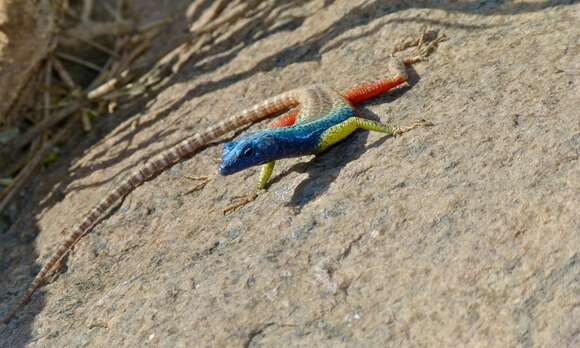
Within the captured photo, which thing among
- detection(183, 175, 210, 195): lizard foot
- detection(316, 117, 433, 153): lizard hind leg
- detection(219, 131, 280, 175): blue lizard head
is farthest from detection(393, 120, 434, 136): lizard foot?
detection(183, 175, 210, 195): lizard foot

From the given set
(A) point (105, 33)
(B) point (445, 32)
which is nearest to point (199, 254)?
(B) point (445, 32)

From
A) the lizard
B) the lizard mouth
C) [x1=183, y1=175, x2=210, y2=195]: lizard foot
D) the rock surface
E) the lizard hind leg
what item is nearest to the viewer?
the rock surface

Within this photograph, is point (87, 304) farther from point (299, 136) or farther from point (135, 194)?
point (299, 136)

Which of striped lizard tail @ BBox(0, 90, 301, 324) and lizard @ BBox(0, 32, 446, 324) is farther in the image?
striped lizard tail @ BBox(0, 90, 301, 324)

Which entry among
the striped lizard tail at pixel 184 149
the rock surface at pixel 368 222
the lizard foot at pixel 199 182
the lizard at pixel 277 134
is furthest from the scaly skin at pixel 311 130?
the lizard foot at pixel 199 182

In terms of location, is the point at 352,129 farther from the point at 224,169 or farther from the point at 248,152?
the point at 224,169

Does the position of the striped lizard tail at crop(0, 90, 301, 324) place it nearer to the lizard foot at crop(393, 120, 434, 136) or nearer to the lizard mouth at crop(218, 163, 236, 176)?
the lizard foot at crop(393, 120, 434, 136)

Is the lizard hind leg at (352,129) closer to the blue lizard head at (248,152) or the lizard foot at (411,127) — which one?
the lizard foot at (411,127)
